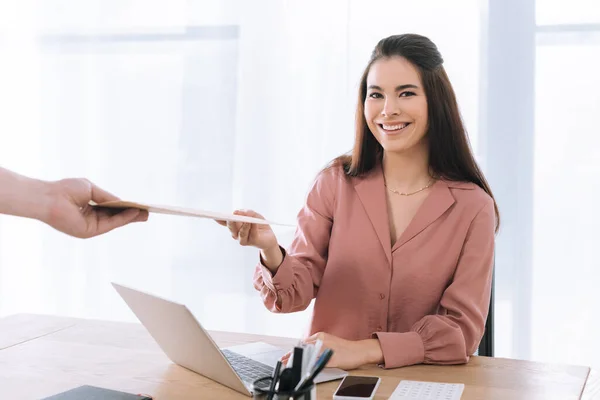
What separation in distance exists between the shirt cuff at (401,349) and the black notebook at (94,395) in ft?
1.58

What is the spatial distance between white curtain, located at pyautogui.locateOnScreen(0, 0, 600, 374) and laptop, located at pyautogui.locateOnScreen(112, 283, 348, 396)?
4.77 feet

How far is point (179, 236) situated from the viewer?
3068 millimetres

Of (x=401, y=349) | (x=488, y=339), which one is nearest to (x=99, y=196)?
(x=401, y=349)

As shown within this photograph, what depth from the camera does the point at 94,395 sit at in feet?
4.08

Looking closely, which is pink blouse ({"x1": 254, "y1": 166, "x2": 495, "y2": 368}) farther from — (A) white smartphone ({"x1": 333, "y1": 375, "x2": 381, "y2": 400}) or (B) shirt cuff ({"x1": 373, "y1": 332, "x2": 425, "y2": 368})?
(A) white smartphone ({"x1": 333, "y1": 375, "x2": 381, "y2": 400})

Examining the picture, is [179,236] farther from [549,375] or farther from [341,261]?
[549,375]

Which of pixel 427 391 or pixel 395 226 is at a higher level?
pixel 395 226

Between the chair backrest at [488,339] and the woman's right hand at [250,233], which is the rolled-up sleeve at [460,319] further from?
the woman's right hand at [250,233]

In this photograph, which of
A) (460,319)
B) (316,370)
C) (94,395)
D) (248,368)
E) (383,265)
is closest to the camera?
(316,370)

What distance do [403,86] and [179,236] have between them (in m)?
1.50

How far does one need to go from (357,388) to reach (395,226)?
27.2 inches

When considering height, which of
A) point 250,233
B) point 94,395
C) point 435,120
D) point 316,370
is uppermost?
point 435,120

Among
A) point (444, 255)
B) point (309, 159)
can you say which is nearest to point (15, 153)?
point (309, 159)

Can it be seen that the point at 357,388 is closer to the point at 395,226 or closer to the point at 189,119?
the point at 395,226
